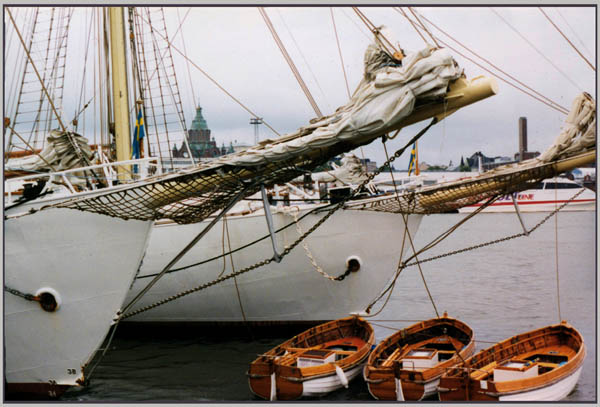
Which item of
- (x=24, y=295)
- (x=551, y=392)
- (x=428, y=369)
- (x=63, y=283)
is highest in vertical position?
(x=63, y=283)

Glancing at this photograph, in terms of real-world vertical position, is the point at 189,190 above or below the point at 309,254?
above

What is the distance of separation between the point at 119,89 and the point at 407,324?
973 cm

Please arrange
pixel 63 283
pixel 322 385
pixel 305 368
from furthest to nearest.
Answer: pixel 322 385
pixel 305 368
pixel 63 283

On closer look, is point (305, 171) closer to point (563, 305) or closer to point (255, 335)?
point (255, 335)

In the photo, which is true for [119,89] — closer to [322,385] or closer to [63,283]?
[63,283]

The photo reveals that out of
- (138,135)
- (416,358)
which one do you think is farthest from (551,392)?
(138,135)

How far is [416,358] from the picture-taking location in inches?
487

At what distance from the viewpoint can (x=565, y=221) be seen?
2377 inches

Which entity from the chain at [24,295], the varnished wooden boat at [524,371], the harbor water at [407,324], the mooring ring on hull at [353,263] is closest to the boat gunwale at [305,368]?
the harbor water at [407,324]

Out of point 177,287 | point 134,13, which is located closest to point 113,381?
point 177,287

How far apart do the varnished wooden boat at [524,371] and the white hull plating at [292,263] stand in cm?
367

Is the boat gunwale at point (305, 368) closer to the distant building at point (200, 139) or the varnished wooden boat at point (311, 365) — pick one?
the varnished wooden boat at point (311, 365)

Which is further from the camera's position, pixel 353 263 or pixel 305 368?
pixel 353 263

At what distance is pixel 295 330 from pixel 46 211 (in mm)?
6900
